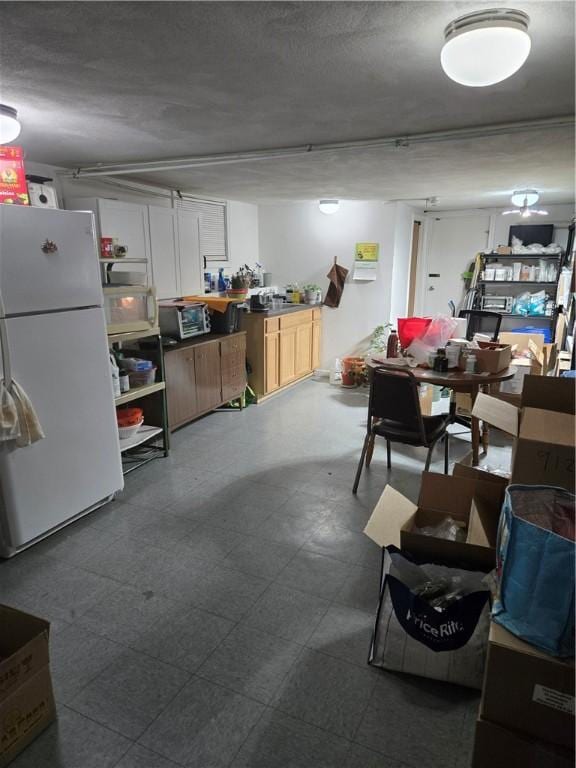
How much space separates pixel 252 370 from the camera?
5.30m

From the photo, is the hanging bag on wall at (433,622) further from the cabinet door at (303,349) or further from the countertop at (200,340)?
the cabinet door at (303,349)

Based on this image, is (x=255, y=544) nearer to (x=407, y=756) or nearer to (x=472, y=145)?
(x=407, y=756)

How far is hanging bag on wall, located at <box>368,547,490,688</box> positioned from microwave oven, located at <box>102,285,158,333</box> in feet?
7.93

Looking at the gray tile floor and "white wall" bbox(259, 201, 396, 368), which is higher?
"white wall" bbox(259, 201, 396, 368)

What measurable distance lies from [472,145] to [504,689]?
2.90 meters

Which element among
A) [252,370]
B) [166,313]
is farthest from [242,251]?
[166,313]

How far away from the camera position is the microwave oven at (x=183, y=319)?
421cm

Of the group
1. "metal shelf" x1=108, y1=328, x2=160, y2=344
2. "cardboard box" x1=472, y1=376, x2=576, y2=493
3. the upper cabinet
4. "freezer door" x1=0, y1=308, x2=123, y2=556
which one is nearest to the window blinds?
the upper cabinet

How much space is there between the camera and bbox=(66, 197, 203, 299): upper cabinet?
3.87 meters

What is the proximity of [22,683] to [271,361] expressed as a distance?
4114mm

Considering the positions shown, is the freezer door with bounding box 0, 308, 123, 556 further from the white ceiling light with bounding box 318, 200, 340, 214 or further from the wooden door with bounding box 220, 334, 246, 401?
the white ceiling light with bounding box 318, 200, 340, 214

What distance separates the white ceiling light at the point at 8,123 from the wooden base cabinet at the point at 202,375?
1857mm

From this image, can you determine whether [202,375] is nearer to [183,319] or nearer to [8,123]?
[183,319]

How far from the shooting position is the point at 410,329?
380 centimetres
